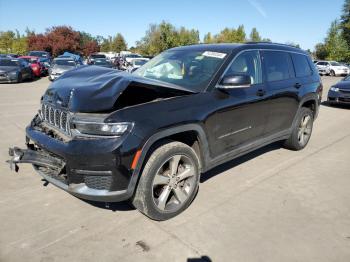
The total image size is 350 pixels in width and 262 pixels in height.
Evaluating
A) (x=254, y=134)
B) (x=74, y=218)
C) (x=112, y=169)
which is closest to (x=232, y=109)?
(x=254, y=134)

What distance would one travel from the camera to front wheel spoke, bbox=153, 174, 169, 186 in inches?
127

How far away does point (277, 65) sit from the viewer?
16.3 feet

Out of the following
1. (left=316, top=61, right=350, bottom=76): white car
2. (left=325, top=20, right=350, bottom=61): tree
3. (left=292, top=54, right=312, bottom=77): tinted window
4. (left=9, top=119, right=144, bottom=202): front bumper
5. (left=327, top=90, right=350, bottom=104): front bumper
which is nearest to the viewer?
(left=9, top=119, right=144, bottom=202): front bumper

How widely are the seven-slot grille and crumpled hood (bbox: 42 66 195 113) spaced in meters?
0.08

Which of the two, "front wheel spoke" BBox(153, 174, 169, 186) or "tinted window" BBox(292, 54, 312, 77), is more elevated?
"tinted window" BBox(292, 54, 312, 77)

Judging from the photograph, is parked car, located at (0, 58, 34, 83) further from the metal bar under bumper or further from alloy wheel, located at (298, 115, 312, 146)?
alloy wheel, located at (298, 115, 312, 146)

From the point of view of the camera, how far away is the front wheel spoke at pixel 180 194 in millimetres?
3480

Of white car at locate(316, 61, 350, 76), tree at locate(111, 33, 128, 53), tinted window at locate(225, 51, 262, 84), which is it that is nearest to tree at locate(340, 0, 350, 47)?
Answer: white car at locate(316, 61, 350, 76)

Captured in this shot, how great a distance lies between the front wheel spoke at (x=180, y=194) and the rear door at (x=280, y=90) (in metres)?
1.81

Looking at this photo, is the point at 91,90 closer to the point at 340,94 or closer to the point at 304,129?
the point at 304,129

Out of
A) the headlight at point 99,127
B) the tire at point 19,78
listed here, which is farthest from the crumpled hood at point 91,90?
the tire at point 19,78

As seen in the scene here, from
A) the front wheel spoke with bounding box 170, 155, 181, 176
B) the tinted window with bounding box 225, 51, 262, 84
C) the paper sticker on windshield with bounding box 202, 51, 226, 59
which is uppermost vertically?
the paper sticker on windshield with bounding box 202, 51, 226, 59

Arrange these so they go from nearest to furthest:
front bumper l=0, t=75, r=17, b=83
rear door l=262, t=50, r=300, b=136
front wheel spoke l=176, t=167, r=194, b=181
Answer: front wheel spoke l=176, t=167, r=194, b=181 → rear door l=262, t=50, r=300, b=136 → front bumper l=0, t=75, r=17, b=83

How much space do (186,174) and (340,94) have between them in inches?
388
